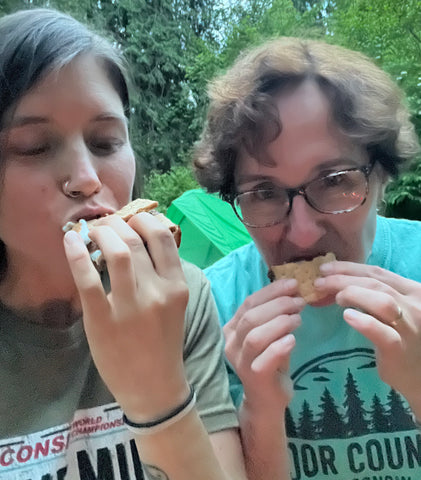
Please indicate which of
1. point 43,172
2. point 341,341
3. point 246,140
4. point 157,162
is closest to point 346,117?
point 246,140

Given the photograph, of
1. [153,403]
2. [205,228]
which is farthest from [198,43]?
[153,403]

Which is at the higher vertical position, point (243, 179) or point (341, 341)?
point (243, 179)

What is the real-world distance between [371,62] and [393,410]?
0.86m

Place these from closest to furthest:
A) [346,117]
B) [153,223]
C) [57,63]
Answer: [153,223]
[57,63]
[346,117]

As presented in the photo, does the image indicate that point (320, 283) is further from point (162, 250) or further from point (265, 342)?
point (162, 250)

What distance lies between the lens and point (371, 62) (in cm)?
120

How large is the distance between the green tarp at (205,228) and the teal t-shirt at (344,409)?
60 cm

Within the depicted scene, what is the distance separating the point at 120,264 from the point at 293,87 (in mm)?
632

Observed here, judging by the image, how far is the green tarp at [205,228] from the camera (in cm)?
170

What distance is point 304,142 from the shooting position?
3.14 ft

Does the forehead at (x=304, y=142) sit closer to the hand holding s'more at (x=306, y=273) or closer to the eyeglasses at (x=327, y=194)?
the eyeglasses at (x=327, y=194)

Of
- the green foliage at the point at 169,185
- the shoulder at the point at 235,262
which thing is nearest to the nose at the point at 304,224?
the shoulder at the point at 235,262

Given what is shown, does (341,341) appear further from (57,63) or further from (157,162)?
(157,162)

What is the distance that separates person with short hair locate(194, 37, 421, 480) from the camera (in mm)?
893
